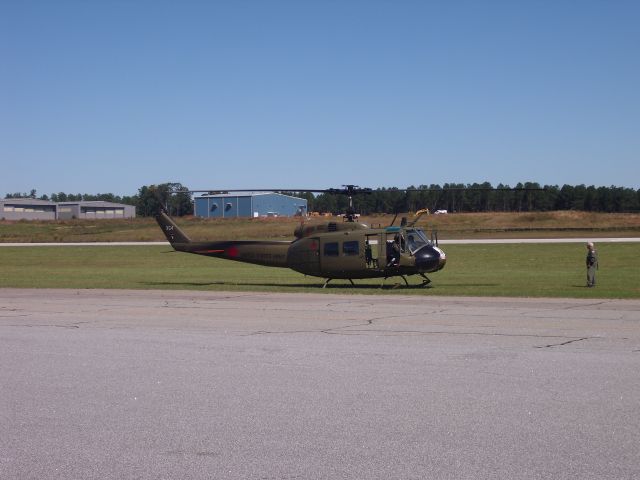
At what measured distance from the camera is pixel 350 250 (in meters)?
28.6

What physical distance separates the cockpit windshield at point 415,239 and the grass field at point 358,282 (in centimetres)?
148

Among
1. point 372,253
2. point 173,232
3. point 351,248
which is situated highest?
point 173,232

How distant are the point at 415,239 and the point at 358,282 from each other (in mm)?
6355

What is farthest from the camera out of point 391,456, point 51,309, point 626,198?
point 626,198

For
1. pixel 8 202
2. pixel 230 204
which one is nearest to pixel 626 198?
pixel 230 204

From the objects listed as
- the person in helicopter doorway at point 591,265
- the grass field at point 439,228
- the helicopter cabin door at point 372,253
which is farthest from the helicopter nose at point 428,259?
the grass field at point 439,228

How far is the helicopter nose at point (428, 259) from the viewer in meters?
27.6

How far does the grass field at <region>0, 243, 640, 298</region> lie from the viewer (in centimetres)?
2839

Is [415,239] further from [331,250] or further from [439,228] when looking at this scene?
[439,228]

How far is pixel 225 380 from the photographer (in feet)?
36.4

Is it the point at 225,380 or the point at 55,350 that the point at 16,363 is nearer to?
the point at 55,350

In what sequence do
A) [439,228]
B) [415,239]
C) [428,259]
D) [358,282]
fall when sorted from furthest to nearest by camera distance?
[439,228] → [358,282] → [415,239] → [428,259]

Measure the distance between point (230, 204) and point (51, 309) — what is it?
73.3 metres

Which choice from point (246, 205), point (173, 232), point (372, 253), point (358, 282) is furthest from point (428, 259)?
point (246, 205)
